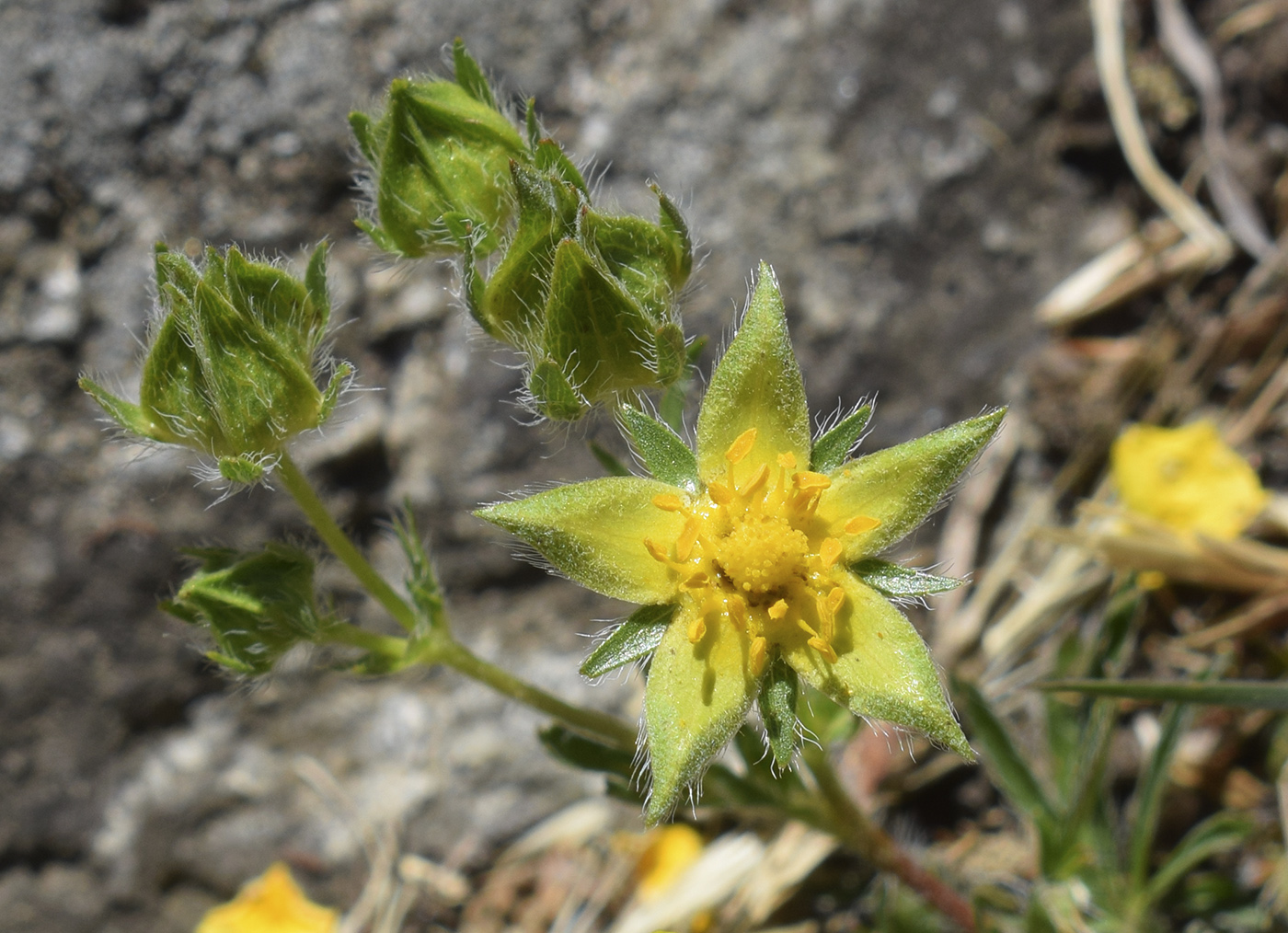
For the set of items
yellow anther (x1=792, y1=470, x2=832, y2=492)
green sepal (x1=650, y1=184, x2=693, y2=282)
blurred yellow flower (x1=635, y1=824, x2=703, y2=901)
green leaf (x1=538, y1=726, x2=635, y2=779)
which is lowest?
blurred yellow flower (x1=635, y1=824, x2=703, y2=901)

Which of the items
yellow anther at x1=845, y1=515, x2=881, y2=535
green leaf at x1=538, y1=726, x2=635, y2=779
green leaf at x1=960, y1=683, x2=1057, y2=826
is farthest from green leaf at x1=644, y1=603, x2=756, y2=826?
green leaf at x1=960, y1=683, x2=1057, y2=826

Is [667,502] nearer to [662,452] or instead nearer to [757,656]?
[662,452]

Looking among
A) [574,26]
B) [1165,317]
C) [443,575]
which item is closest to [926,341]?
[1165,317]

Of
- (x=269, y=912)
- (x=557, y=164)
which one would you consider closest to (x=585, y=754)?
(x=557, y=164)

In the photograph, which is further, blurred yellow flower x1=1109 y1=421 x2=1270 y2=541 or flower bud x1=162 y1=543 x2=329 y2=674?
blurred yellow flower x1=1109 y1=421 x2=1270 y2=541

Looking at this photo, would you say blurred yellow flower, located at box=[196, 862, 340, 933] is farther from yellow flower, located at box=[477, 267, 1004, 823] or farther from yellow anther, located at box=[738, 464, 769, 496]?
yellow anther, located at box=[738, 464, 769, 496]
